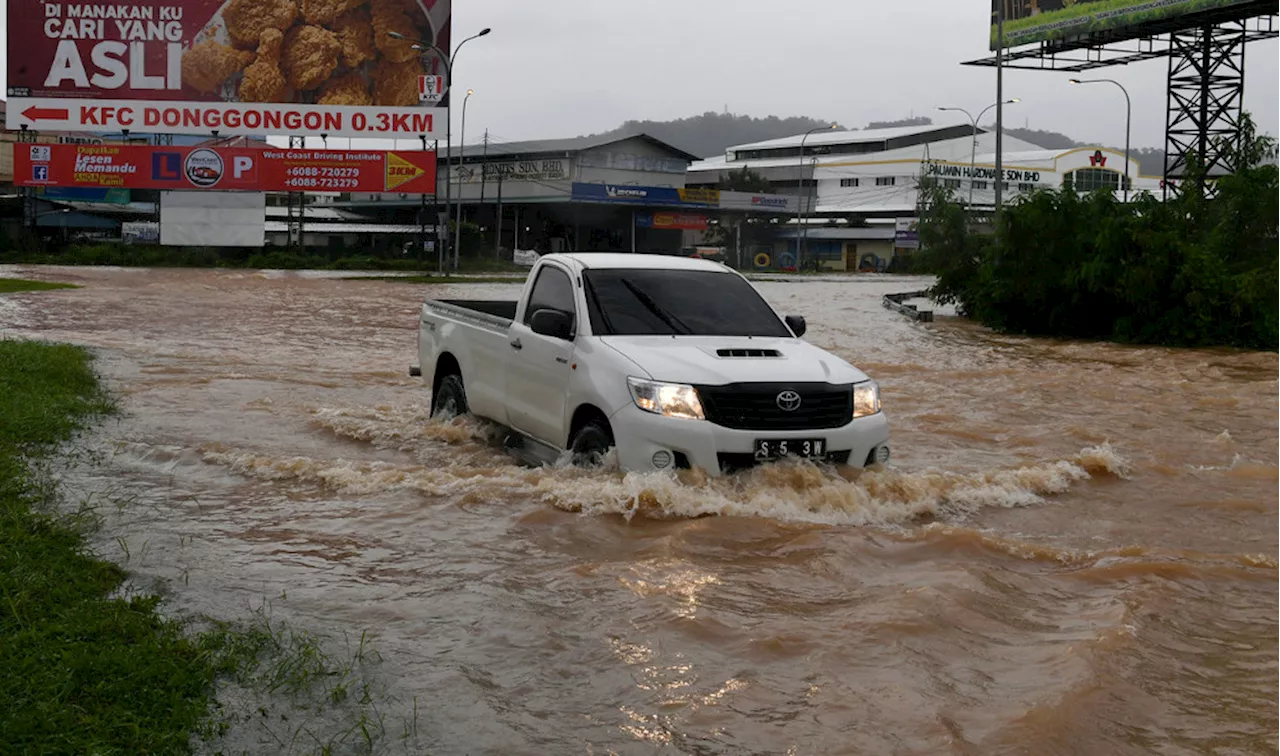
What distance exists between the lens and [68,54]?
5362 cm

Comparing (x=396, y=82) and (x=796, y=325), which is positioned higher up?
(x=396, y=82)

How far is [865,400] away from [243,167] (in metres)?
53.3

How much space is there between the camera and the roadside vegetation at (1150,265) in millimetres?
23562

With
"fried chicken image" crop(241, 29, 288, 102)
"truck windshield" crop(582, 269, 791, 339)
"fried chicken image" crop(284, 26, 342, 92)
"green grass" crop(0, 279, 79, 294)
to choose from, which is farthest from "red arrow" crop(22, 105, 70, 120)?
"truck windshield" crop(582, 269, 791, 339)

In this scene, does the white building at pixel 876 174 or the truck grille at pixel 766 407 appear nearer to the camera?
the truck grille at pixel 766 407

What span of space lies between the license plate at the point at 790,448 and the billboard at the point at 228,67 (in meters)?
48.3

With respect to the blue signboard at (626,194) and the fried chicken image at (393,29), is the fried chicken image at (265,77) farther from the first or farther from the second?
the blue signboard at (626,194)

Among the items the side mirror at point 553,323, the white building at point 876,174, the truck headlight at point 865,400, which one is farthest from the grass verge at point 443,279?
the white building at point 876,174

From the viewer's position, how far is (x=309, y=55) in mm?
54250

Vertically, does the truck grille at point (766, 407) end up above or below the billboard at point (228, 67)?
below

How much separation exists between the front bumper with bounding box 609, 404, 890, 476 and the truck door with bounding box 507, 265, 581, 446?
Result: 0.85 m

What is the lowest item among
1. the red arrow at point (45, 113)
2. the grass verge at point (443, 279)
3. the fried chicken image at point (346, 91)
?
the grass verge at point (443, 279)

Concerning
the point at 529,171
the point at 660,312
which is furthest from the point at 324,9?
the point at 660,312

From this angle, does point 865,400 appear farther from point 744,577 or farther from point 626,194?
point 626,194
